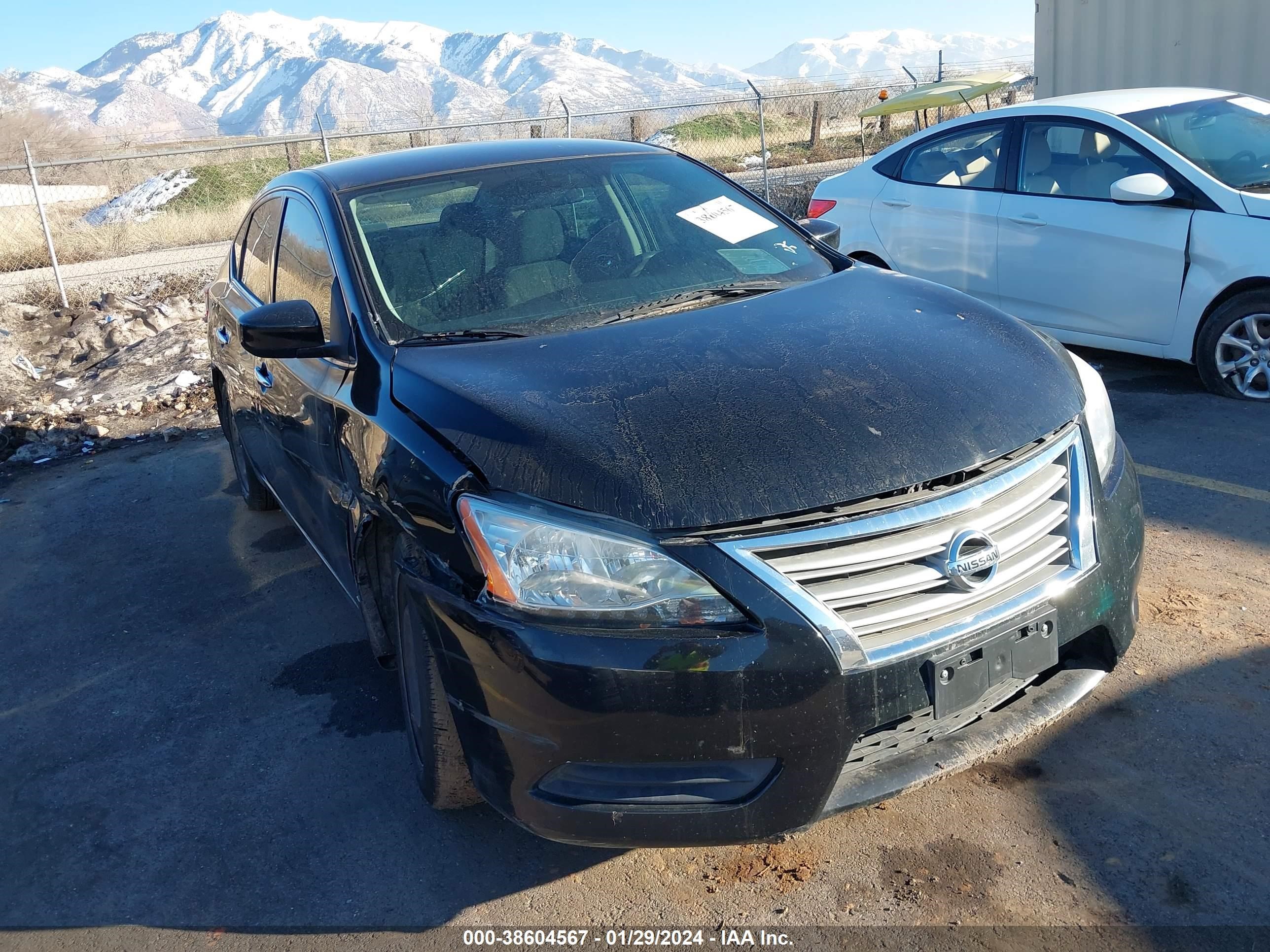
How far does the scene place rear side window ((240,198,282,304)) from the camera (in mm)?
4207

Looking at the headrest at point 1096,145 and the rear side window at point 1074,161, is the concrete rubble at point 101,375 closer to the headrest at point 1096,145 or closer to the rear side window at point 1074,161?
the rear side window at point 1074,161

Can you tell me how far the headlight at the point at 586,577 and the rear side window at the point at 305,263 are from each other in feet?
4.30

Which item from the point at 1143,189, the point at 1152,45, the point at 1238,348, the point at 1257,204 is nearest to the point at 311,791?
the point at 1143,189

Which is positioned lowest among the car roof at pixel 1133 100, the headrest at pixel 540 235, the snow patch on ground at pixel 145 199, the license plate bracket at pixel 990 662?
the snow patch on ground at pixel 145 199

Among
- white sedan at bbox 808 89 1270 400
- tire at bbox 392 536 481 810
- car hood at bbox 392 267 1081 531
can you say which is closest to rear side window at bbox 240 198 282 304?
car hood at bbox 392 267 1081 531

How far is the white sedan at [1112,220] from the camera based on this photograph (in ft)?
17.5

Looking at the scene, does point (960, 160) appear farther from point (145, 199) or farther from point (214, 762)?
point (145, 199)

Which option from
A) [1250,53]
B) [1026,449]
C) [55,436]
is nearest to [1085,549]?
[1026,449]

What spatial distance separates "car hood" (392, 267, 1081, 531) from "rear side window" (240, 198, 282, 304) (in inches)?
61.7

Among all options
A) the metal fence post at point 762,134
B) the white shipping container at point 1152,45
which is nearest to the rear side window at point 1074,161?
the white shipping container at point 1152,45

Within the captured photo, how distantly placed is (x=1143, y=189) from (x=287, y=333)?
4.27 metres

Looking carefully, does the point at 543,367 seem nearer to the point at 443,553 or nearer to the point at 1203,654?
the point at 443,553

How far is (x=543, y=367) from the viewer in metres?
2.74

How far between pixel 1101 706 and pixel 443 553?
195cm
